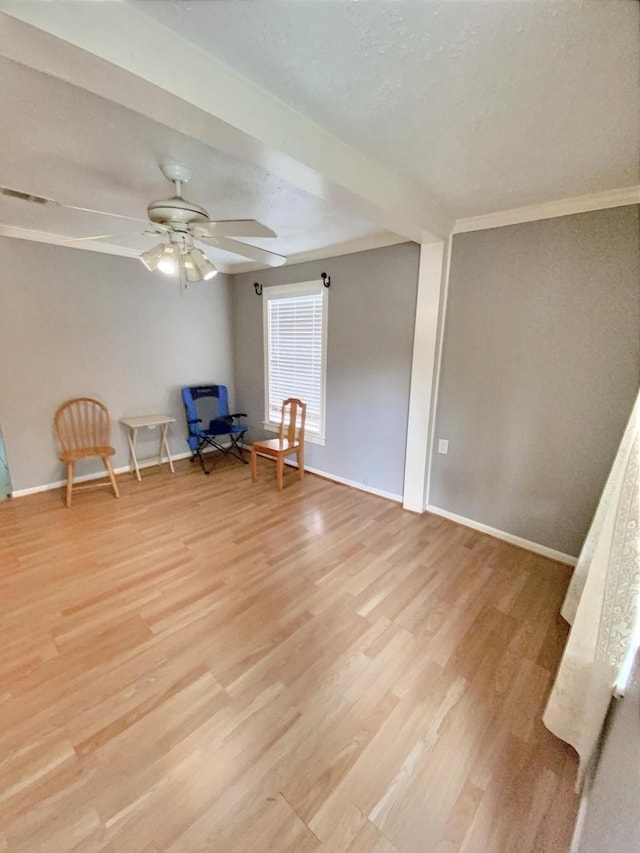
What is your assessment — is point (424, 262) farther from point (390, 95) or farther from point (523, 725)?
point (523, 725)

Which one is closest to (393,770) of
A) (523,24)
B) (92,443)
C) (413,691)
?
(413,691)

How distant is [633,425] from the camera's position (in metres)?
1.39

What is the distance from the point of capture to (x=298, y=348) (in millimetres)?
3881

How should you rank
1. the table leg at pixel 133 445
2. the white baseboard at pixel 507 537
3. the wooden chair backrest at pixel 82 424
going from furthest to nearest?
the table leg at pixel 133 445 → the wooden chair backrest at pixel 82 424 → the white baseboard at pixel 507 537

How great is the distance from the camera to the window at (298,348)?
3.63 m

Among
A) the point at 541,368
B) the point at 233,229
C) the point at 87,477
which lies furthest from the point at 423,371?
the point at 87,477

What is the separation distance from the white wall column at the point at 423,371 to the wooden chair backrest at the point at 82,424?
10.1ft

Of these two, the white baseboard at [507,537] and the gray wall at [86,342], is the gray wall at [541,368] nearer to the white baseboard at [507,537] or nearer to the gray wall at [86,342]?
the white baseboard at [507,537]

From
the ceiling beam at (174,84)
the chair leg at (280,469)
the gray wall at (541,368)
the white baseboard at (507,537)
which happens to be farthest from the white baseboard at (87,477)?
the ceiling beam at (174,84)

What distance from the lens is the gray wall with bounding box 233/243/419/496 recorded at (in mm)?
2986

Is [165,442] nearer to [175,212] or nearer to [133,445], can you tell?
[133,445]

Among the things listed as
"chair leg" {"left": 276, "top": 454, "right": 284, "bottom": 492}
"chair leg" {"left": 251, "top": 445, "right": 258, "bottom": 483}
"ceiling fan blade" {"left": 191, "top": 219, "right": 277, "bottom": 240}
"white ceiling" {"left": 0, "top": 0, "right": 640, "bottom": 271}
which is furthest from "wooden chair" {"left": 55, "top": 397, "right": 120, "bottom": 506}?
"ceiling fan blade" {"left": 191, "top": 219, "right": 277, "bottom": 240}

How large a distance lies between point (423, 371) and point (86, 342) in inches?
131

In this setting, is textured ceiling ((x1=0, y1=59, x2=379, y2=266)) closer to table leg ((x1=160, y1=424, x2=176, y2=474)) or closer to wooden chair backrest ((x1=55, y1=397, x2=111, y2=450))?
wooden chair backrest ((x1=55, y1=397, x2=111, y2=450))
